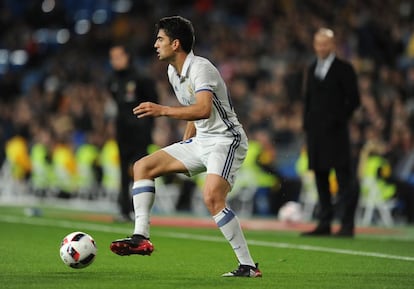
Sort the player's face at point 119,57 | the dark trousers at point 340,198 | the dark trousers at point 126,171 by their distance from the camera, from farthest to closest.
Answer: the dark trousers at point 126,171 → the player's face at point 119,57 → the dark trousers at point 340,198

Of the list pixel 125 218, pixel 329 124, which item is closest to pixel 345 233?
pixel 329 124

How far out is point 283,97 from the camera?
63.9 feet

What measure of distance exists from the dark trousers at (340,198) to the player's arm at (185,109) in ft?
16.5

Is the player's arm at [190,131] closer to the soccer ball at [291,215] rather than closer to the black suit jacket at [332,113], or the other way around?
the black suit jacket at [332,113]

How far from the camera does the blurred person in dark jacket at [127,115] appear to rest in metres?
14.0

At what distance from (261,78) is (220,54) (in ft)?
5.31

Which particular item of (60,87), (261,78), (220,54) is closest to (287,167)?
(261,78)

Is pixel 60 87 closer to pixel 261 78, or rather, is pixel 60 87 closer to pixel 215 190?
pixel 261 78

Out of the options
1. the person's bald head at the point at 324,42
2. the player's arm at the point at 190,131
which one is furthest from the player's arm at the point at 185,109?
the person's bald head at the point at 324,42

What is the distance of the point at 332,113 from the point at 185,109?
5.09m

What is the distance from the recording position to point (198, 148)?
8.14 m

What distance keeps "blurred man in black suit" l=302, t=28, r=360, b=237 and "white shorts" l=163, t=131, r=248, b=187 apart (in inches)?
171

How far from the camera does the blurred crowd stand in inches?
704

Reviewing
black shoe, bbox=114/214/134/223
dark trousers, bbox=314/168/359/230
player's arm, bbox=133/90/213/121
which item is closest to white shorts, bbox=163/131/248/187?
player's arm, bbox=133/90/213/121
